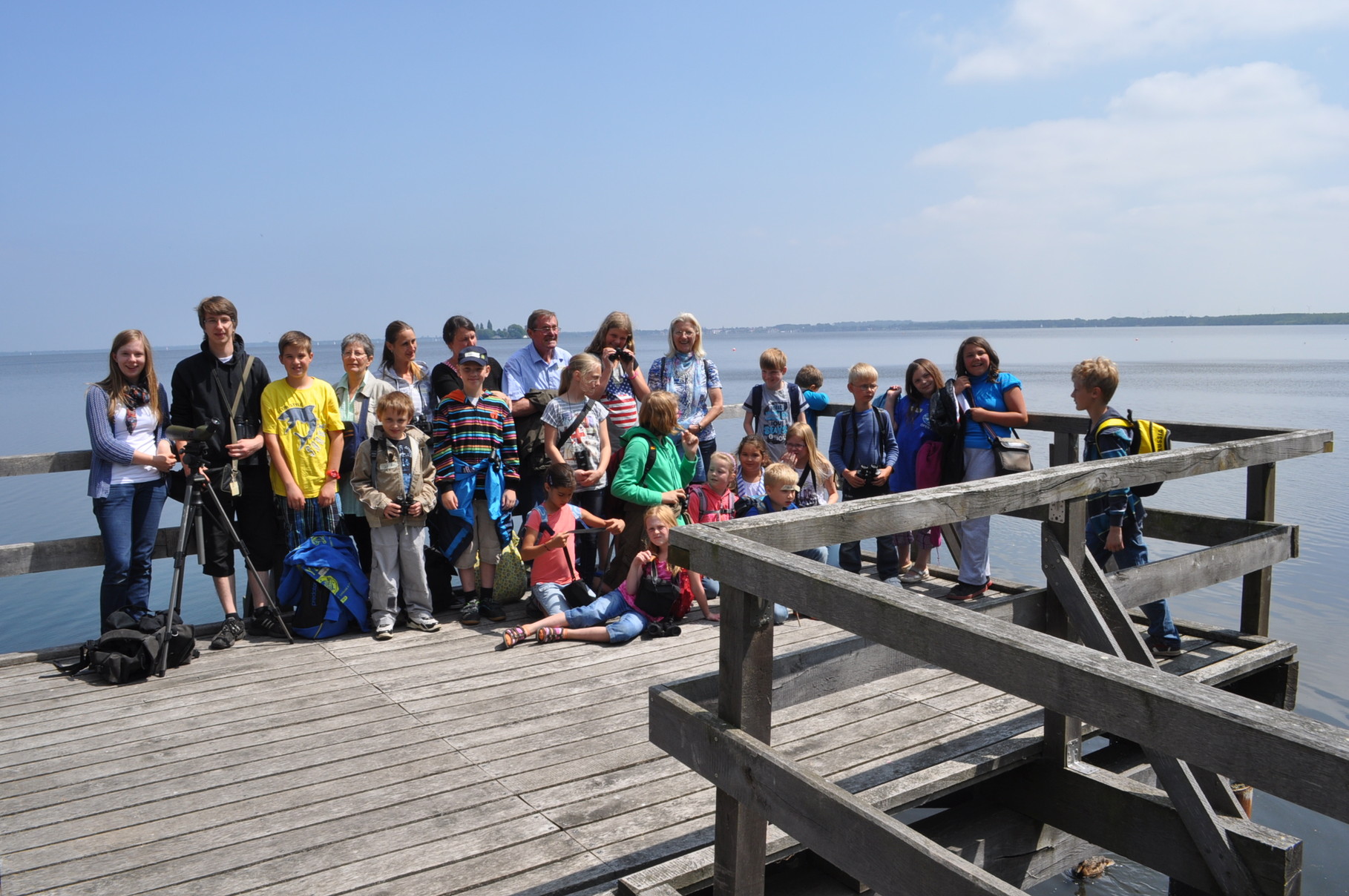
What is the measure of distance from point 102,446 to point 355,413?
1308mm

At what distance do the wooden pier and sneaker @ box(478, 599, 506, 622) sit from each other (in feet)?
1.91

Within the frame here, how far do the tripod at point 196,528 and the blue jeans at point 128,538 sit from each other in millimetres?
156

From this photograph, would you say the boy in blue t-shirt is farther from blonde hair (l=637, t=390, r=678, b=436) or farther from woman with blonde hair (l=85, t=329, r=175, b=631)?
woman with blonde hair (l=85, t=329, r=175, b=631)

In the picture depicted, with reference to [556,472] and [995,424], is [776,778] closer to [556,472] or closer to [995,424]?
[556,472]

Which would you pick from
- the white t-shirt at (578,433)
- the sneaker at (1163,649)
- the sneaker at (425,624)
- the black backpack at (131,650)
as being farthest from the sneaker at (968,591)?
the black backpack at (131,650)

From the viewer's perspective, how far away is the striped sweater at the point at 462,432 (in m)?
5.67

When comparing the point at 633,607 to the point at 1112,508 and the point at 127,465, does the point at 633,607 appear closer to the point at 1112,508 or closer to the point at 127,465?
the point at 1112,508

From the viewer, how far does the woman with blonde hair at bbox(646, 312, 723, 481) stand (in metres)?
6.61

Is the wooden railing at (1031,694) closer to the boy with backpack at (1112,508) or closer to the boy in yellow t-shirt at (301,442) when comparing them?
the boy with backpack at (1112,508)

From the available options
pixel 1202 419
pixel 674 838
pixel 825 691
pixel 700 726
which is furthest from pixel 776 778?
pixel 1202 419

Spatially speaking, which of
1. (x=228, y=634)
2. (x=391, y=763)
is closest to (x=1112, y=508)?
(x=391, y=763)

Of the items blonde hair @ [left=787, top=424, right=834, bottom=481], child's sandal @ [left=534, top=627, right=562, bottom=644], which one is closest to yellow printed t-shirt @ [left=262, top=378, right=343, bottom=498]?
child's sandal @ [left=534, top=627, right=562, bottom=644]

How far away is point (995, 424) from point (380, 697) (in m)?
3.84

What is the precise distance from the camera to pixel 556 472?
18.3ft
